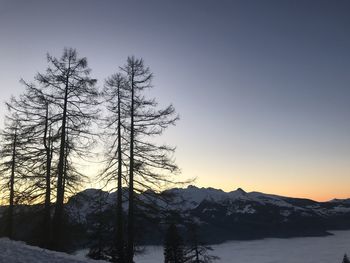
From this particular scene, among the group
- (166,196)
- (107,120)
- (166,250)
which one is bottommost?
(166,250)

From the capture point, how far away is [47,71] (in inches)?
792

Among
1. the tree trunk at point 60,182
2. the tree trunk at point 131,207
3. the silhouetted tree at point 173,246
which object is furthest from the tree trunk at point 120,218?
the silhouetted tree at point 173,246

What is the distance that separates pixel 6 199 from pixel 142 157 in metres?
16.2

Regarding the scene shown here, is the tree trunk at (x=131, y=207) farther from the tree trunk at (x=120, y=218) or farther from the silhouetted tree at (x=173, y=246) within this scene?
the silhouetted tree at (x=173, y=246)

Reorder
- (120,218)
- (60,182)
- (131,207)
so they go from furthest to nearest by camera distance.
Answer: (60,182)
(120,218)
(131,207)

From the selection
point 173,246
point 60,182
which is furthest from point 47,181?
point 173,246

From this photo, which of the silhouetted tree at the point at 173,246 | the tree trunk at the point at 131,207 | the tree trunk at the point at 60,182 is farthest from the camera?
the silhouetted tree at the point at 173,246

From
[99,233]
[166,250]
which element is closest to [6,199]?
[99,233]

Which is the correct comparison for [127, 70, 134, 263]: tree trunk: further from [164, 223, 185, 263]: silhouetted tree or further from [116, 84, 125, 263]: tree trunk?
[164, 223, 185, 263]: silhouetted tree

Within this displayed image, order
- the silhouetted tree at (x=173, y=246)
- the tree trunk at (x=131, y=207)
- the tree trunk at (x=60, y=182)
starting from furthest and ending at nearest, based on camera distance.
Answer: the silhouetted tree at (x=173, y=246)
the tree trunk at (x=60, y=182)
the tree trunk at (x=131, y=207)

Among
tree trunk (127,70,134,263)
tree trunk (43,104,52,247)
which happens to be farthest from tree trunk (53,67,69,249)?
tree trunk (127,70,134,263)

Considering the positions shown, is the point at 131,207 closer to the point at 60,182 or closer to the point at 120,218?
the point at 120,218

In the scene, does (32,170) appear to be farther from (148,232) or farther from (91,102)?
(148,232)

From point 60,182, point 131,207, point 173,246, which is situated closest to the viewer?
point 131,207
